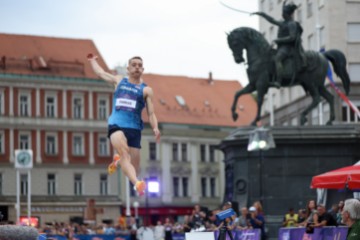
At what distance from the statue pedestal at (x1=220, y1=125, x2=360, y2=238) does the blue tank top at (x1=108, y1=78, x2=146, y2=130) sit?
74.9 ft

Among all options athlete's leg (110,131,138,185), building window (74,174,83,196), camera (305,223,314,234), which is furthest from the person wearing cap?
building window (74,174,83,196)

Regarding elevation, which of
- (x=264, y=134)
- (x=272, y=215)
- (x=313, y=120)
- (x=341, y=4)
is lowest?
(x=272, y=215)

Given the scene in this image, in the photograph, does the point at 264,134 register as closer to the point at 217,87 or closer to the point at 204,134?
the point at 204,134

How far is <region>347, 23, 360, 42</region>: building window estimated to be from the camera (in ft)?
226

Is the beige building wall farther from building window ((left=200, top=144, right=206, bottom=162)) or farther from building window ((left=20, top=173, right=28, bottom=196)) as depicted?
building window ((left=200, top=144, right=206, bottom=162))

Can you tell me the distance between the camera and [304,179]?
37.1 m

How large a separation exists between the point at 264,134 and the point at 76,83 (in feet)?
179

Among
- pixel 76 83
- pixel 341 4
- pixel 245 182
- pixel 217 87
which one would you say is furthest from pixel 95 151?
pixel 245 182

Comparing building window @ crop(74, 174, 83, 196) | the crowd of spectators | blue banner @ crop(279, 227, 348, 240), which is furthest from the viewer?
building window @ crop(74, 174, 83, 196)

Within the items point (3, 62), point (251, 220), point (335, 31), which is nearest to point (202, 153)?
point (3, 62)

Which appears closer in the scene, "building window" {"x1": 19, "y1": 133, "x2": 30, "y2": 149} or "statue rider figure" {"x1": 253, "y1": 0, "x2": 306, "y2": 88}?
"statue rider figure" {"x1": 253, "y1": 0, "x2": 306, "y2": 88}

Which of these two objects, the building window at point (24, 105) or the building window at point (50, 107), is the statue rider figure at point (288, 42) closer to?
the building window at point (24, 105)

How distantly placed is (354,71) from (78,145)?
26.5 meters

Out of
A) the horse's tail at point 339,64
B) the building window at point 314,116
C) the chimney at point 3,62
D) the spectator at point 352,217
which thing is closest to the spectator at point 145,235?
the horse's tail at point 339,64
